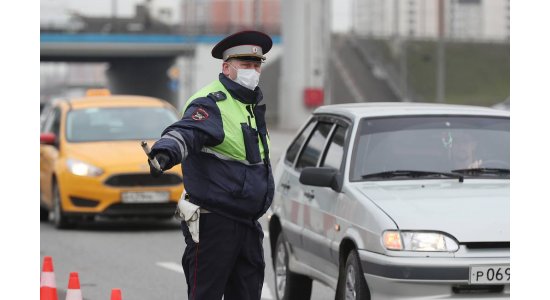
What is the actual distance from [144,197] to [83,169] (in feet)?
2.68

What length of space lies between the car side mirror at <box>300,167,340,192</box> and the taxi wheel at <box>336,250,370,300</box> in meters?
0.68

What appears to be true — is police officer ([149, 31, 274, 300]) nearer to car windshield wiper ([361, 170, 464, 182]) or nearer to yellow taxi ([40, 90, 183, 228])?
car windshield wiper ([361, 170, 464, 182])

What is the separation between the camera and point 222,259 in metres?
6.88

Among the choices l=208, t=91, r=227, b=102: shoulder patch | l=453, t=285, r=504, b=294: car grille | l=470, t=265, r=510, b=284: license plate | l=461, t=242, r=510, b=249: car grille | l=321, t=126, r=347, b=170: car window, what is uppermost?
l=208, t=91, r=227, b=102: shoulder patch

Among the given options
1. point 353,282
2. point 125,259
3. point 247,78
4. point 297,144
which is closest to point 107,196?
point 125,259

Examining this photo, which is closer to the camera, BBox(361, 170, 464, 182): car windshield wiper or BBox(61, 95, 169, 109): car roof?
BBox(361, 170, 464, 182): car windshield wiper

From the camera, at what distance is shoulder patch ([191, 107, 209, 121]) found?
6797 millimetres

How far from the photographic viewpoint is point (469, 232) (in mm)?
7840

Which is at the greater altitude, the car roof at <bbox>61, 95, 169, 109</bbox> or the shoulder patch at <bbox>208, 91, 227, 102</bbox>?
the shoulder patch at <bbox>208, 91, 227, 102</bbox>

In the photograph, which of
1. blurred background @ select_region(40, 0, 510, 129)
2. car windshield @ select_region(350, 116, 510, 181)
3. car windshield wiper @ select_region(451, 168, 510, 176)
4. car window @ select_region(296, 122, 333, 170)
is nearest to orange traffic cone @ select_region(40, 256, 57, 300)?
car window @ select_region(296, 122, 333, 170)

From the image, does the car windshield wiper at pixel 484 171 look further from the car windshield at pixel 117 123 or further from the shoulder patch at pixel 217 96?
the car windshield at pixel 117 123

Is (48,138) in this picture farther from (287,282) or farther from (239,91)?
(239,91)

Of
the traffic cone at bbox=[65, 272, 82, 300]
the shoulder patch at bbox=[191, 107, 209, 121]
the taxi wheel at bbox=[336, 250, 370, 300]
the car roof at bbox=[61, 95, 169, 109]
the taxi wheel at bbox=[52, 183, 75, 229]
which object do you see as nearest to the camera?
the shoulder patch at bbox=[191, 107, 209, 121]
